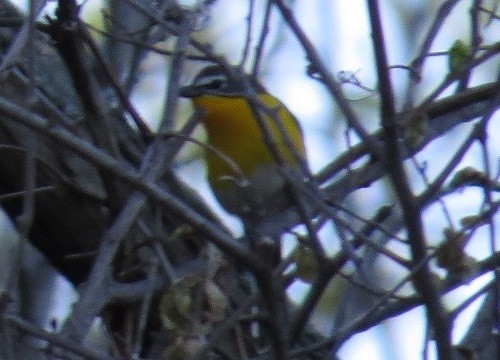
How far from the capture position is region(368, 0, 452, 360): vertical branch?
5.42ft

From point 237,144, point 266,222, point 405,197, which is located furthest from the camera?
point 237,144

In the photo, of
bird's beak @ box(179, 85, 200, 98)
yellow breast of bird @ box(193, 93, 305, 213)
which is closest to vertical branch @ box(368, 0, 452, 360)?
yellow breast of bird @ box(193, 93, 305, 213)

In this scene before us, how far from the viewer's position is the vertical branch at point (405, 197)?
165 cm

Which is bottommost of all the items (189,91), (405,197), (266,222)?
(405,197)

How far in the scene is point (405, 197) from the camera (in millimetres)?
1708

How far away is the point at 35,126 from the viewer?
5.54 feet

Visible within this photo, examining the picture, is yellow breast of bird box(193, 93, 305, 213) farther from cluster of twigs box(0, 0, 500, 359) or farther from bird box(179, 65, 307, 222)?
cluster of twigs box(0, 0, 500, 359)

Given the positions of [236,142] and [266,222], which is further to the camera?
[236,142]

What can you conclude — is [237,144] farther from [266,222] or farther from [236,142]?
[266,222]

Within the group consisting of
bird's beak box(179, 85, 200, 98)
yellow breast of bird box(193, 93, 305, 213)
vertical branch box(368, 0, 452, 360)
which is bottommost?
vertical branch box(368, 0, 452, 360)

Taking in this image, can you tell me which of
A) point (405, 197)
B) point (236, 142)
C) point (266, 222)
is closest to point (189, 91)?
point (236, 142)

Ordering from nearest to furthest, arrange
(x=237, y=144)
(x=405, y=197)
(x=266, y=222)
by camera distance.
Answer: (x=405, y=197) → (x=266, y=222) → (x=237, y=144)

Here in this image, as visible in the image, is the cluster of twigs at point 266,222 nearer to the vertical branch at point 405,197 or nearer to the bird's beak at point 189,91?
the vertical branch at point 405,197

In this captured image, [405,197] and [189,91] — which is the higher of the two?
[189,91]
